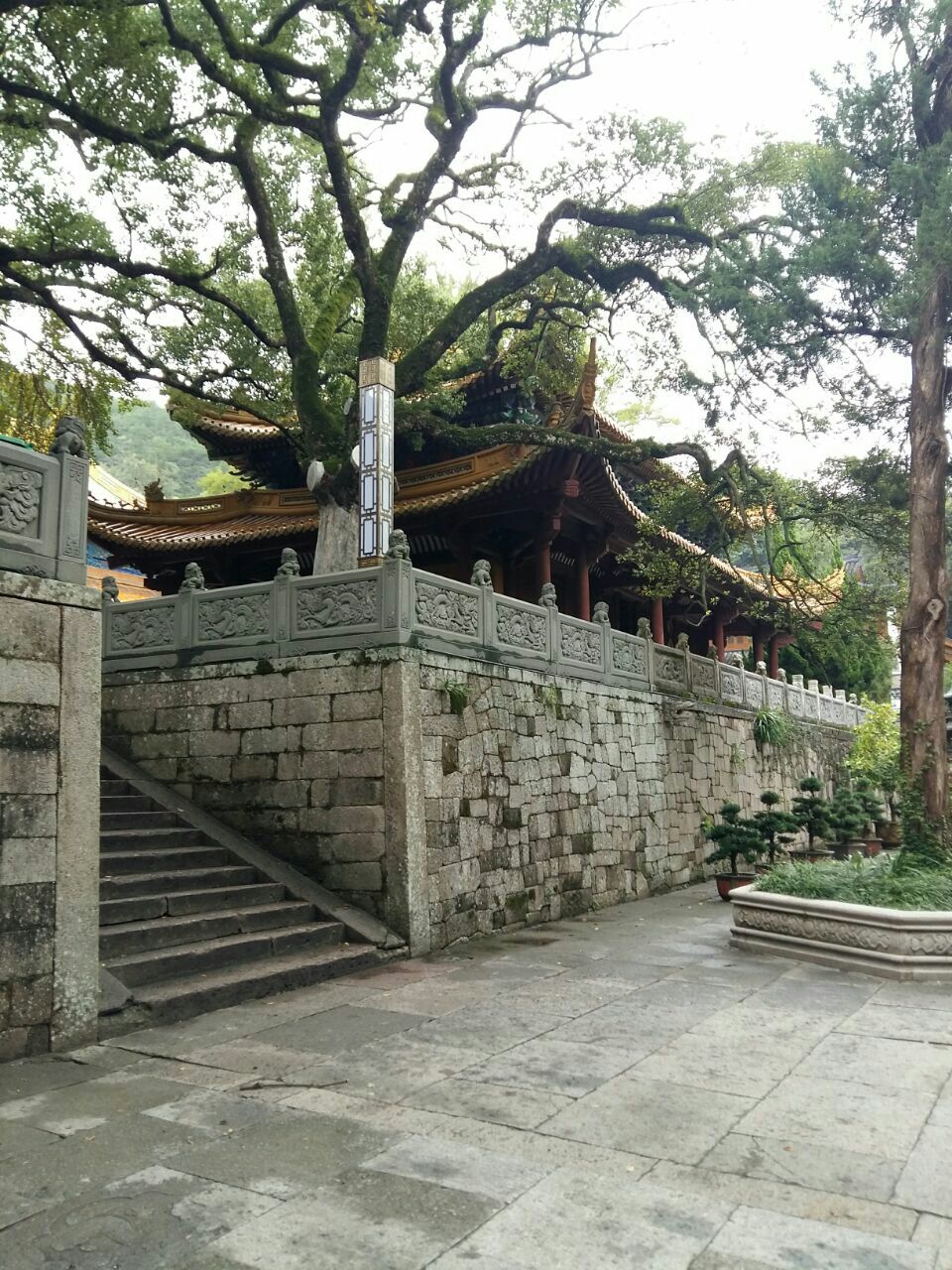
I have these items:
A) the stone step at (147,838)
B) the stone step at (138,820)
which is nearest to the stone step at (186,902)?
the stone step at (147,838)

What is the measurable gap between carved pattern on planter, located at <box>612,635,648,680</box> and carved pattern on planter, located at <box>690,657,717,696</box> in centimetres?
191

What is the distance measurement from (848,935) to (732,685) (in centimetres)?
936

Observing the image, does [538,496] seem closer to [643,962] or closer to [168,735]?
[168,735]

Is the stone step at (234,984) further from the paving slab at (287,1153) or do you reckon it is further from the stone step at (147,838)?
the paving slab at (287,1153)

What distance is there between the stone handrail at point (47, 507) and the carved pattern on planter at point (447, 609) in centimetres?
344

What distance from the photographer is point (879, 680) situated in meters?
29.6

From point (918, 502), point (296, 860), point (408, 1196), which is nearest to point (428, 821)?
point (296, 860)

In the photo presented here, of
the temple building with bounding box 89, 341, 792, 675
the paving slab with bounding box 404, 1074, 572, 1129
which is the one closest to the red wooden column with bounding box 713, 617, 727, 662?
the temple building with bounding box 89, 341, 792, 675

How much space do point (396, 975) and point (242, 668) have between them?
3.36 m

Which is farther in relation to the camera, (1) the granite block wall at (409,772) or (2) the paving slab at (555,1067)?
(1) the granite block wall at (409,772)

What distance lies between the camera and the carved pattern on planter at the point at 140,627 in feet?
31.0

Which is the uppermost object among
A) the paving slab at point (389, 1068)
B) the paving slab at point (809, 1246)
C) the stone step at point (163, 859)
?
the stone step at point (163, 859)

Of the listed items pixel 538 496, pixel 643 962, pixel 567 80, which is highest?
pixel 567 80

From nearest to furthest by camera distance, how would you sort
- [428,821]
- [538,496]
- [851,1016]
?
1. [851,1016]
2. [428,821]
3. [538,496]
